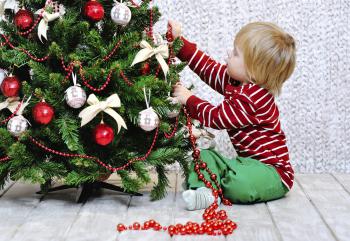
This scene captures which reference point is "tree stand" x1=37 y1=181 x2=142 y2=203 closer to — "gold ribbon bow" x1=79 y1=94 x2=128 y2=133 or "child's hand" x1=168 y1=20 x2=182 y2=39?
"gold ribbon bow" x1=79 y1=94 x2=128 y2=133

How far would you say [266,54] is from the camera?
2047 mm

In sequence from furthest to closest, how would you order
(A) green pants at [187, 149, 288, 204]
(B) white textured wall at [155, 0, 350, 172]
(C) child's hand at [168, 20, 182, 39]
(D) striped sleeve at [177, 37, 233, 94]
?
(B) white textured wall at [155, 0, 350, 172], (D) striped sleeve at [177, 37, 233, 94], (C) child's hand at [168, 20, 182, 39], (A) green pants at [187, 149, 288, 204]

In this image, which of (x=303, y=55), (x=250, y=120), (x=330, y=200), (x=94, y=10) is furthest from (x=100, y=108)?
(x=303, y=55)

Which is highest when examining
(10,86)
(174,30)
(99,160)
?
(174,30)

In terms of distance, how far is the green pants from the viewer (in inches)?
79.0

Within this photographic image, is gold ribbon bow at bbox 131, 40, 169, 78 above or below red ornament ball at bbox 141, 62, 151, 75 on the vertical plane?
above

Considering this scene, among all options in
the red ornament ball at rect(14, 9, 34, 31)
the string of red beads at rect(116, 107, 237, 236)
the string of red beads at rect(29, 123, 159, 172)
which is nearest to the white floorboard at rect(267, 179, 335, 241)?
the string of red beads at rect(116, 107, 237, 236)

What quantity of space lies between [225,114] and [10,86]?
0.70m

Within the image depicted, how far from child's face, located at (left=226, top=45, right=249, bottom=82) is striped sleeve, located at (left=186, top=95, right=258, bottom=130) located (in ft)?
0.33

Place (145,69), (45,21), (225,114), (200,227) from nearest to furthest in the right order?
1. (200,227)
2. (45,21)
3. (145,69)
4. (225,114)

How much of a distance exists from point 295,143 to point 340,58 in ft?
1.32

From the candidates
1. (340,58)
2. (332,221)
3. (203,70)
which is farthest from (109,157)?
(340,58)

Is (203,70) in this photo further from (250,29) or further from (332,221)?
(332,221)

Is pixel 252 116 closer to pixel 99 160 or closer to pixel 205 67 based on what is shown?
pixel 205 67
